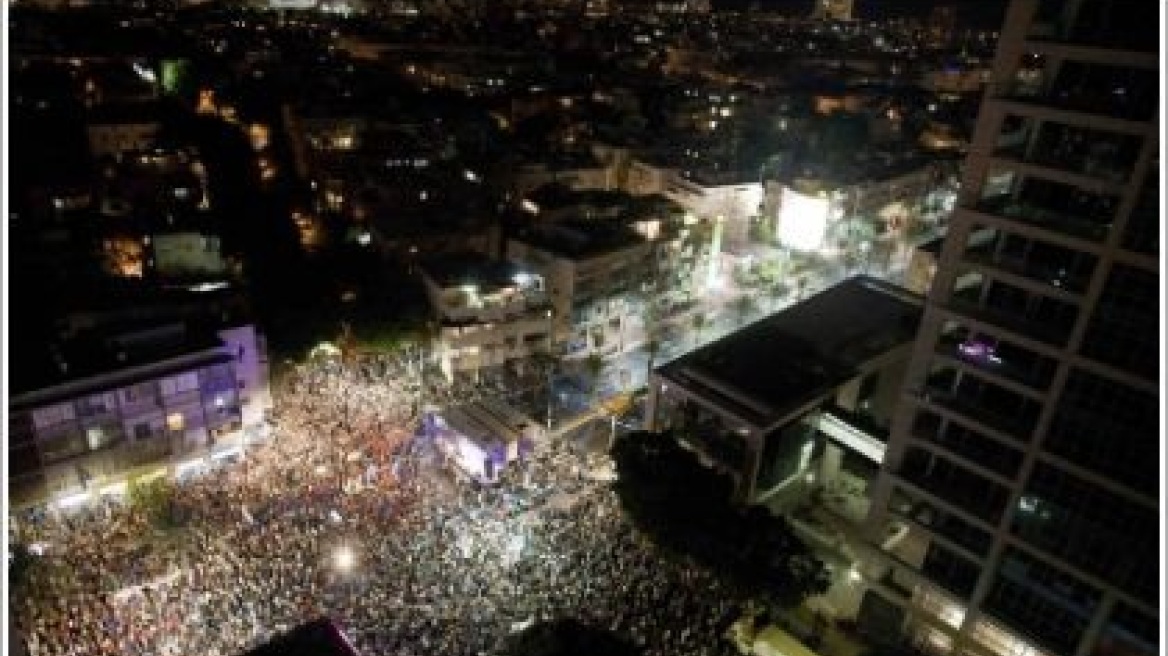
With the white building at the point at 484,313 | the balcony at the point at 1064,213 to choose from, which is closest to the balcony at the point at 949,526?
the balcony at the point at 1064,213

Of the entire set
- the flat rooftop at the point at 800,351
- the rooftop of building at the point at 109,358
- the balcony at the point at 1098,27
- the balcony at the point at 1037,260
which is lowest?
the rooftop of building at the point at 109,358

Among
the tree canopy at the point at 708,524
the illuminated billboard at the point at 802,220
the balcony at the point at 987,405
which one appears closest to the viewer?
the balcony at the point at 987,405

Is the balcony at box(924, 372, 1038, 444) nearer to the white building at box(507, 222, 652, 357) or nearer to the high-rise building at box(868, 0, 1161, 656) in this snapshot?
the high-rise building at box(868, 0, 1161, 656)

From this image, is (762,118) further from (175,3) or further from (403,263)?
(175,3)

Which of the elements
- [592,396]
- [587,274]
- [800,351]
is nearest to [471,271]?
[587,274]

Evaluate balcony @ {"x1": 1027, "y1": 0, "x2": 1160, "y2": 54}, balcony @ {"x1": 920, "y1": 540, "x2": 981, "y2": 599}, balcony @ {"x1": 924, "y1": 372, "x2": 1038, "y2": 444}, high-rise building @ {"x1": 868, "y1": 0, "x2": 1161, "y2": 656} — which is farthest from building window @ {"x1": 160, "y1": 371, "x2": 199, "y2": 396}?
balcony @ {"x1": 1027, "y1": 0, "x2": 1160, "y2": 54}

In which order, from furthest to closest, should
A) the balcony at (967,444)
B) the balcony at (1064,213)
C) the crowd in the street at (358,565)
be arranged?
the crowd in the street at (358,565) < the balcony at (967,444) < the balcony at (1064,213)

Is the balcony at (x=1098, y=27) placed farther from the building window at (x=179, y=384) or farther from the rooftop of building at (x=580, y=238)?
the building window at (x=179, y=384)
